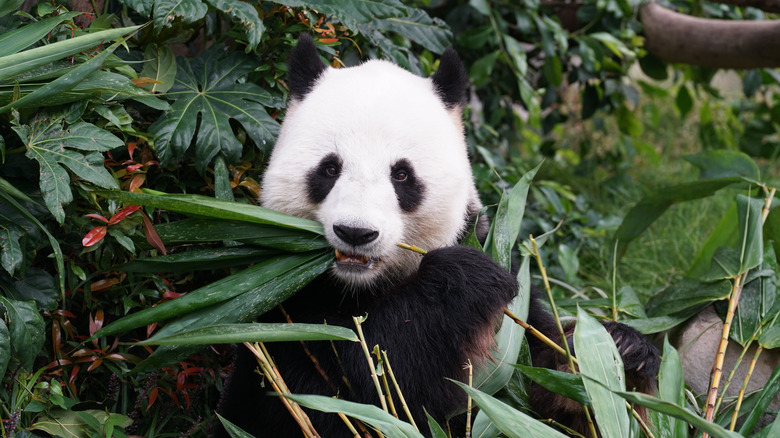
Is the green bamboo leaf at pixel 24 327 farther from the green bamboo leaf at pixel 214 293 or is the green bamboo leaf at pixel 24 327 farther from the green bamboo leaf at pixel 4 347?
the green bamboo leaf at pixel 214 293

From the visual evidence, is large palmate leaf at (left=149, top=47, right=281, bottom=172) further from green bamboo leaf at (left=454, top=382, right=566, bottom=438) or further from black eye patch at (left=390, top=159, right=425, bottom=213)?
green bamboo leaf at (left=454, top=382, right=566, bottom=438)

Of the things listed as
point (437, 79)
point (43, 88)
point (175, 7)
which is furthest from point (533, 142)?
point (43, 88)

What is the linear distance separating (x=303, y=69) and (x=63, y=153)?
0.85 meters

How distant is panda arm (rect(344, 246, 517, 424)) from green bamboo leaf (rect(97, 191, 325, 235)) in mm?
369

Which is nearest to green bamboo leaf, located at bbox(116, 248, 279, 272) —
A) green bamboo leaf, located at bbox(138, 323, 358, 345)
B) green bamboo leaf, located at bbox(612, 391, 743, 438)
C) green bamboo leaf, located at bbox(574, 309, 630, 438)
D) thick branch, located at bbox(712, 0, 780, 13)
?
green bamboo leaf, located at bbox(138, 323, 358, 345)

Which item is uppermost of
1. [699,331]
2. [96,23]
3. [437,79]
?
[96,23]

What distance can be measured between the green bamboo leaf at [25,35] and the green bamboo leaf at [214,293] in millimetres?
901

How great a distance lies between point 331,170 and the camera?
7.54 feet

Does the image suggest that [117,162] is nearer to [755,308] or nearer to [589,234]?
[755,308]

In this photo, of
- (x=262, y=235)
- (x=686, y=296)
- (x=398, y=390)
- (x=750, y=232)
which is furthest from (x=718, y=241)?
(x=262, y=235)

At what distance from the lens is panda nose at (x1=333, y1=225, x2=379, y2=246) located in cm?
206

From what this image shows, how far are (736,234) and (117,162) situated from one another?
286cm

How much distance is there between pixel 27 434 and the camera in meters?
2.30

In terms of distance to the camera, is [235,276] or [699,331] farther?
[699,331]
